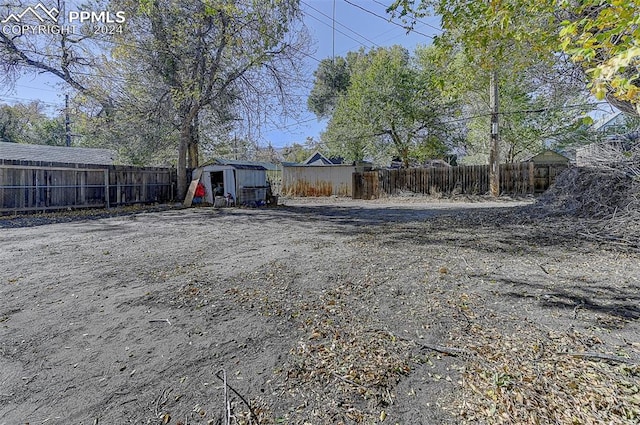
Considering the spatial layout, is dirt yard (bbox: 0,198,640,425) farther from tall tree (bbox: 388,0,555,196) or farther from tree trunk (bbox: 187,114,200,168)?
tree trunk (bbox: 187,114,200,168)

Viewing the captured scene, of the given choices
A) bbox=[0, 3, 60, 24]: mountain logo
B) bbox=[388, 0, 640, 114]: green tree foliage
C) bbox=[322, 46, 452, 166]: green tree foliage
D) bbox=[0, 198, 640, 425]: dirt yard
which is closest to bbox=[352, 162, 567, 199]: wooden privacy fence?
bbox=[322, 46, 452, 166]: green tree foliage

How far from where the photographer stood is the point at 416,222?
7.58 meters

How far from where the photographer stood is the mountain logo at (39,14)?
10113 mm

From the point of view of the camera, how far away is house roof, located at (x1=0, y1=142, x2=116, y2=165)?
13559 mm

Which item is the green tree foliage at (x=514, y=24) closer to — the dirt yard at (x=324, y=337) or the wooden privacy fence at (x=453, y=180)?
the dirt yard at (x=324, y=337)

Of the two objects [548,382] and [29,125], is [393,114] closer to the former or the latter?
[548,382]

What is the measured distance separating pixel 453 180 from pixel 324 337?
48.2 ft

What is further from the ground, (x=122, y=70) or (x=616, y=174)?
(x=122, y=70)

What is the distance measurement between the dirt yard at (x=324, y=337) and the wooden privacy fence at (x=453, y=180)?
10807mm

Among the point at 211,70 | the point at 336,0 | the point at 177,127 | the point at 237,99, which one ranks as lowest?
the point at 177,127

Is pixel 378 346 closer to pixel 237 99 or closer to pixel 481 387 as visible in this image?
pixel 481 387

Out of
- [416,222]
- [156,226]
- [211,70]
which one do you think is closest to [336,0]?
[211,70]

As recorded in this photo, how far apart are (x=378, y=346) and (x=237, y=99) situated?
38.9 ft

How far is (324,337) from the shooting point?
218 centimetres
